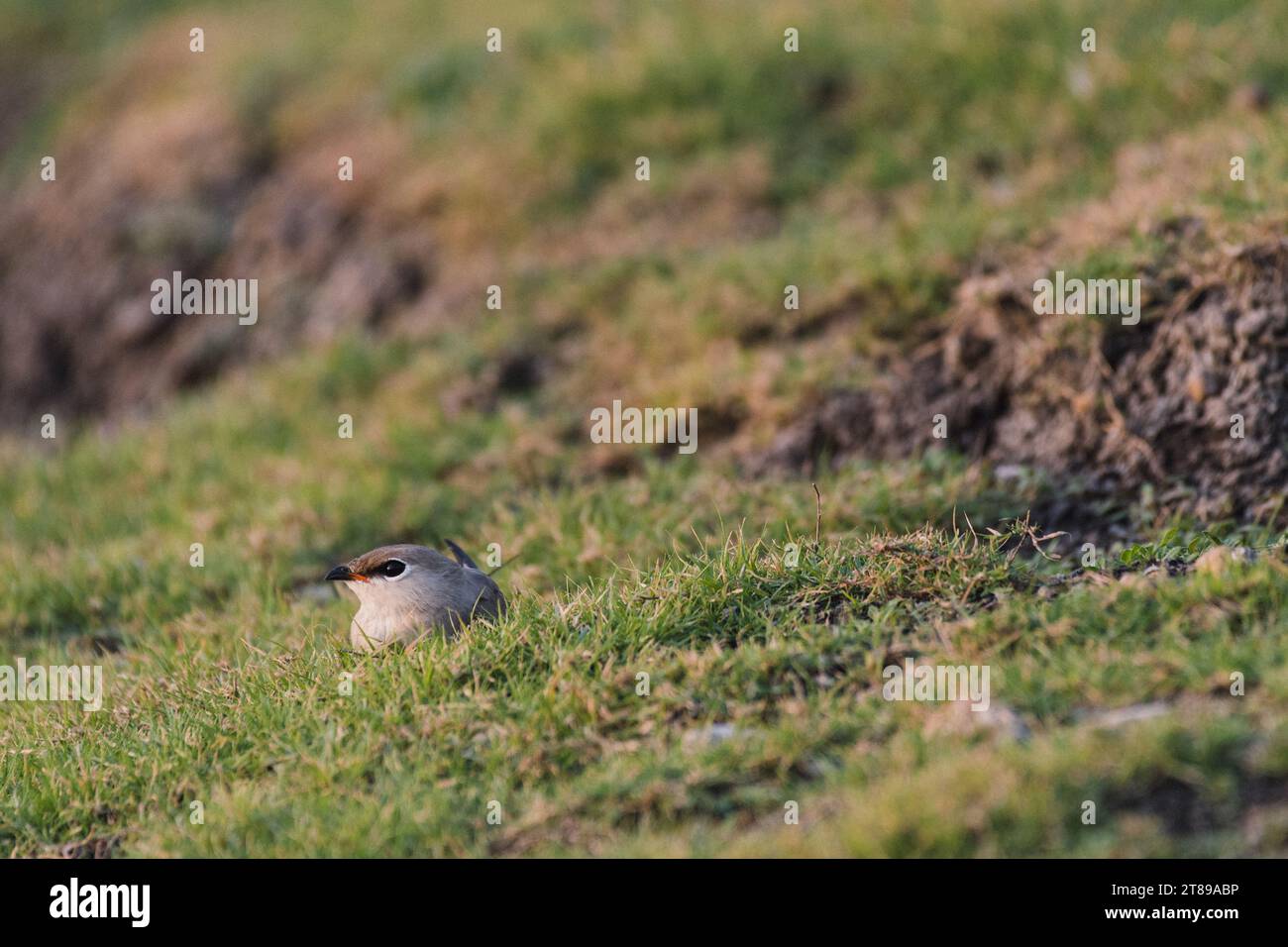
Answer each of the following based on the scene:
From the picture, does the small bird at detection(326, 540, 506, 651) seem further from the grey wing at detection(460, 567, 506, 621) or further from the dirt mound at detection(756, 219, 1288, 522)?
the dirt mound at detection(756, 219, 1288, 522)

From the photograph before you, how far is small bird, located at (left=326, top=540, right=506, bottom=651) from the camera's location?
508cm

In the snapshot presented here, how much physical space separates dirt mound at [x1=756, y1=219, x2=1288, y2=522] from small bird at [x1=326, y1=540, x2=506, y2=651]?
239cm

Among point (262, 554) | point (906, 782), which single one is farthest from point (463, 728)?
point (262, 554)

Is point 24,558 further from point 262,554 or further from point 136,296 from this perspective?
point 136,296

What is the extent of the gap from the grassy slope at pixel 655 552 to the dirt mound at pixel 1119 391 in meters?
0.31

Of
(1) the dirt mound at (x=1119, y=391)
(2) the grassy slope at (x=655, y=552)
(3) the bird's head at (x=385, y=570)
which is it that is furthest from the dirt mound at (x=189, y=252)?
(3) the bird's head at (x=385, y=570)

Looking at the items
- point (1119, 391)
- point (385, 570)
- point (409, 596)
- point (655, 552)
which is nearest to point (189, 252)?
point (655, 552)

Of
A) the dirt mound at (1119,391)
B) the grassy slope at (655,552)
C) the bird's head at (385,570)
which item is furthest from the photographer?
the dirt mound at (1119,391)

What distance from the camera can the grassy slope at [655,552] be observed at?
13.0 feet

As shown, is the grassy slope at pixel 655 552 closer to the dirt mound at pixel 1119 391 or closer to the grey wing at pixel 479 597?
the grey wing at pixel 479 597

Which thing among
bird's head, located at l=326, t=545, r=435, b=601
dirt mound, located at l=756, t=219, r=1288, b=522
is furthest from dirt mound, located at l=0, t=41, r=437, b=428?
bird's head, located at l=326, t=545, r=435, b=601

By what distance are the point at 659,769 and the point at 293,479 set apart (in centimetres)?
447

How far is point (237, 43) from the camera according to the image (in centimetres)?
1316

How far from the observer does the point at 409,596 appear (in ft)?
16.8
